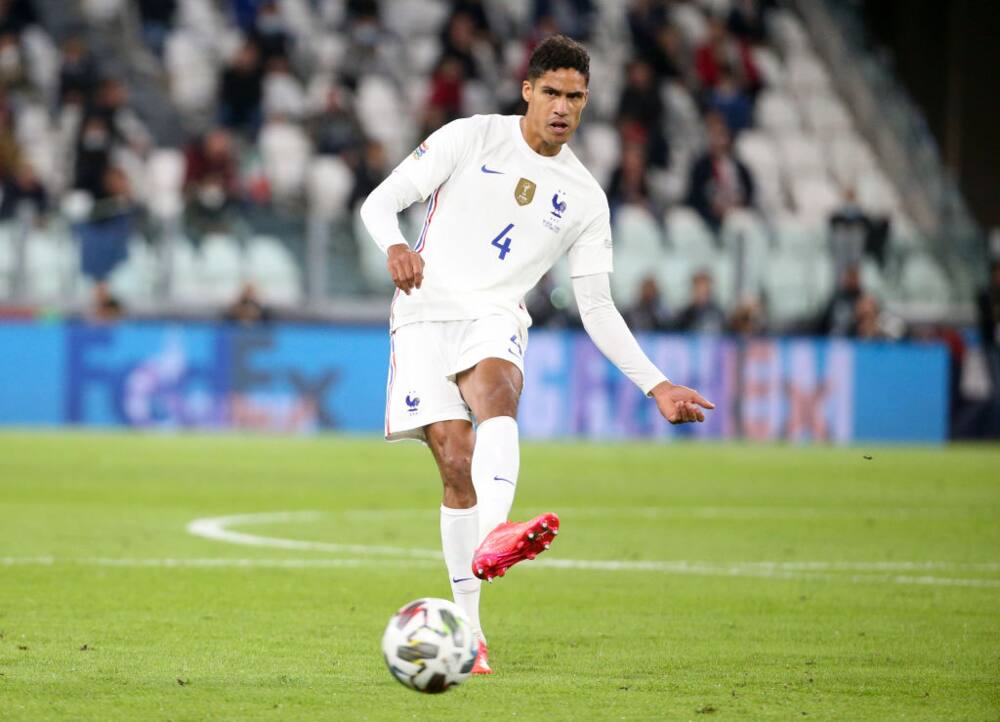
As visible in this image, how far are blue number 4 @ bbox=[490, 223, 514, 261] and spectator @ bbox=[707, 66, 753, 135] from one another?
64.2 feet

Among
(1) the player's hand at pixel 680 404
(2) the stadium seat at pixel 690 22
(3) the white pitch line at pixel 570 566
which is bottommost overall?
(3) the white pitch line at pixel 570 566

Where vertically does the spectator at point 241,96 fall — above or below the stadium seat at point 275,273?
above

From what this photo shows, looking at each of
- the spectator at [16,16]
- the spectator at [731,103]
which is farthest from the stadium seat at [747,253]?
the spectator at [16,16]

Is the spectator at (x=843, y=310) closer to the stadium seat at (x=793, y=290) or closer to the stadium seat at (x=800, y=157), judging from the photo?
the stadium seat at (x=793, y=290)

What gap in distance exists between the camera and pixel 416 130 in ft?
76.5

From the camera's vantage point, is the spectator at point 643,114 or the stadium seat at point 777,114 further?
the stadium seat at point 777,114

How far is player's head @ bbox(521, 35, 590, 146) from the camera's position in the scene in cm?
609

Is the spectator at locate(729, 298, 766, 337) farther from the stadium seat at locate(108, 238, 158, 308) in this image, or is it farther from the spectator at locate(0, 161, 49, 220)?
the spectator at locate(0, 161, 49, 220)

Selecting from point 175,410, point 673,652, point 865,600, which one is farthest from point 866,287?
point 673,652

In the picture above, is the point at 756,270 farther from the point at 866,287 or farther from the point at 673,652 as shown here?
the point at 673,652

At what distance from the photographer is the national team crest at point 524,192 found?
6.30 m

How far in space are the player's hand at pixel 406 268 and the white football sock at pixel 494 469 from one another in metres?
0.53

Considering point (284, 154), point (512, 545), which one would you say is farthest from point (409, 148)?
point (512, 545)

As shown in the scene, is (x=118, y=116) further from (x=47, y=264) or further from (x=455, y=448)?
(x=455, y=448)
